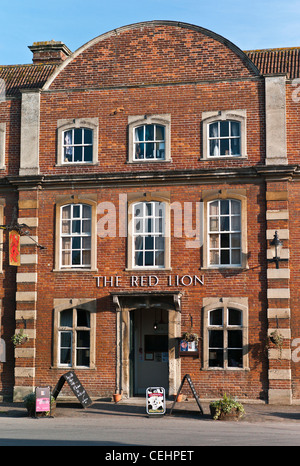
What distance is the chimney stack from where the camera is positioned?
25.7 m

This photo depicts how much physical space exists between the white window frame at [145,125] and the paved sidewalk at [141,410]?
751 centimetres

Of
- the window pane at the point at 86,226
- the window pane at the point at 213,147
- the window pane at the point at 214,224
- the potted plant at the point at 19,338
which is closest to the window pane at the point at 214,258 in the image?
the window pane at the point at 214,224

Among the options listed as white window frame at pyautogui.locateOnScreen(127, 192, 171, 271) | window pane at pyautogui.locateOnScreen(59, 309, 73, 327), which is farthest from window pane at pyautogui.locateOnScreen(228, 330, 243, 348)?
window pane at pyautogui.locateOnScreen(59, 309, 73, 327)

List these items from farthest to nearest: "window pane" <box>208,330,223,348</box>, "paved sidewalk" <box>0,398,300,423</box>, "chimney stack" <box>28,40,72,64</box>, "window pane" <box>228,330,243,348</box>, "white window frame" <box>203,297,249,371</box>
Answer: "chimney stack" <box>28,40,72,64</box>
"window pane" <box>208,330,223,348</box>
"window pane" <box>228,330,243,348</box>
"white window frame" <box>203,297,249,371</box>
"paved sidewalk" <box>0,398,300,423</box>

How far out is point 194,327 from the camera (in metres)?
20.4

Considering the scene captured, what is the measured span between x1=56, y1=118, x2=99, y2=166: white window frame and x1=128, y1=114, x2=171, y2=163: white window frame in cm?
113

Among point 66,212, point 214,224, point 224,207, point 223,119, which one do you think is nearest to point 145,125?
point 223,119

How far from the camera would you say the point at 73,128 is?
863 inches

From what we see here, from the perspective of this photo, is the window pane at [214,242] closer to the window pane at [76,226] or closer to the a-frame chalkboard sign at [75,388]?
the window pane at [76,226]

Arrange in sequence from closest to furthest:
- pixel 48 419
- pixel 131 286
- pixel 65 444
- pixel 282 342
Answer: pixel 65 444, pixel 48 419, pixel 282 342, pixel 131 286

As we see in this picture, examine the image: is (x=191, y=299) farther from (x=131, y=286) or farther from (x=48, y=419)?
(x=48, y=419)

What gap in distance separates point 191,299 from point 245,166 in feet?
14.5

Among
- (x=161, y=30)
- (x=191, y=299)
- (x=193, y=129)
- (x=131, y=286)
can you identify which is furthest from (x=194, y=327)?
(x=161, y=30)
